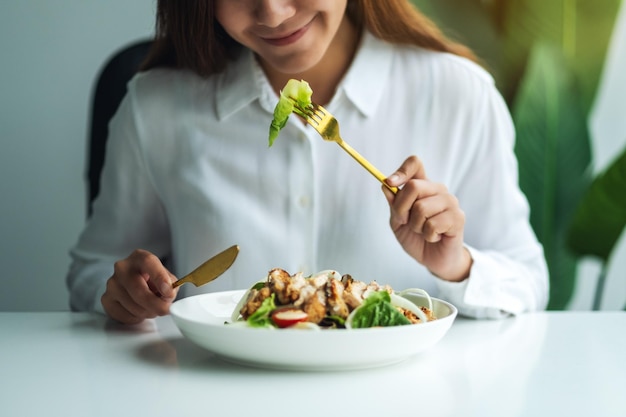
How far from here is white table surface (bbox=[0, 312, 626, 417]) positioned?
0.78m

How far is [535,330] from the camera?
1.15 m

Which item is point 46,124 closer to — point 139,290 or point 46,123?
point 46,123

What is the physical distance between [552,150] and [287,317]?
5.74ft

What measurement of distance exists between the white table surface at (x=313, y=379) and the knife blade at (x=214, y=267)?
0.27ft

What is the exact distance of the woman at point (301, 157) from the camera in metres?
1.46

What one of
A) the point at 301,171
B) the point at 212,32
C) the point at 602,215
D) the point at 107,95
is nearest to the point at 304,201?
the point at 301,171

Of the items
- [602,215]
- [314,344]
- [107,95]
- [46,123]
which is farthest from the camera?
[46,123]

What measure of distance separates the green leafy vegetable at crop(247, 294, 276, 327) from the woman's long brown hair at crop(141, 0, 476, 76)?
0.66 meters

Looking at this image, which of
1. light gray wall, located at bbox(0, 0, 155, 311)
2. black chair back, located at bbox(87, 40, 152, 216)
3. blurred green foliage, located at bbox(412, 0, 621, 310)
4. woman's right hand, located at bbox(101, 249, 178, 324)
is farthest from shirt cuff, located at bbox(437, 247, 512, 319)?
light gray wall, located at bbox(0, 0, 155, 311)

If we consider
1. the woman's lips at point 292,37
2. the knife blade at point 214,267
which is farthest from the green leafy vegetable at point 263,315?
the woman's lips at point 292,37

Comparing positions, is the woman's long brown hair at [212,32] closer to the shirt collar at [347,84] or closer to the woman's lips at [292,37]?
the shirt collar at [347,84]

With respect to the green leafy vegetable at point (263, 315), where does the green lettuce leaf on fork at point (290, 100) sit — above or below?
above

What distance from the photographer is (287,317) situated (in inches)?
33.9

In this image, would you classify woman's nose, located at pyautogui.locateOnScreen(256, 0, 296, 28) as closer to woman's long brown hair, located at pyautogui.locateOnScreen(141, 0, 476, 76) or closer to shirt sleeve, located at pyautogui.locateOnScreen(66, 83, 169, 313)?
woman's long brown hair, located at pyautogui.locateOnScreen(141, 0, 476, 76)
